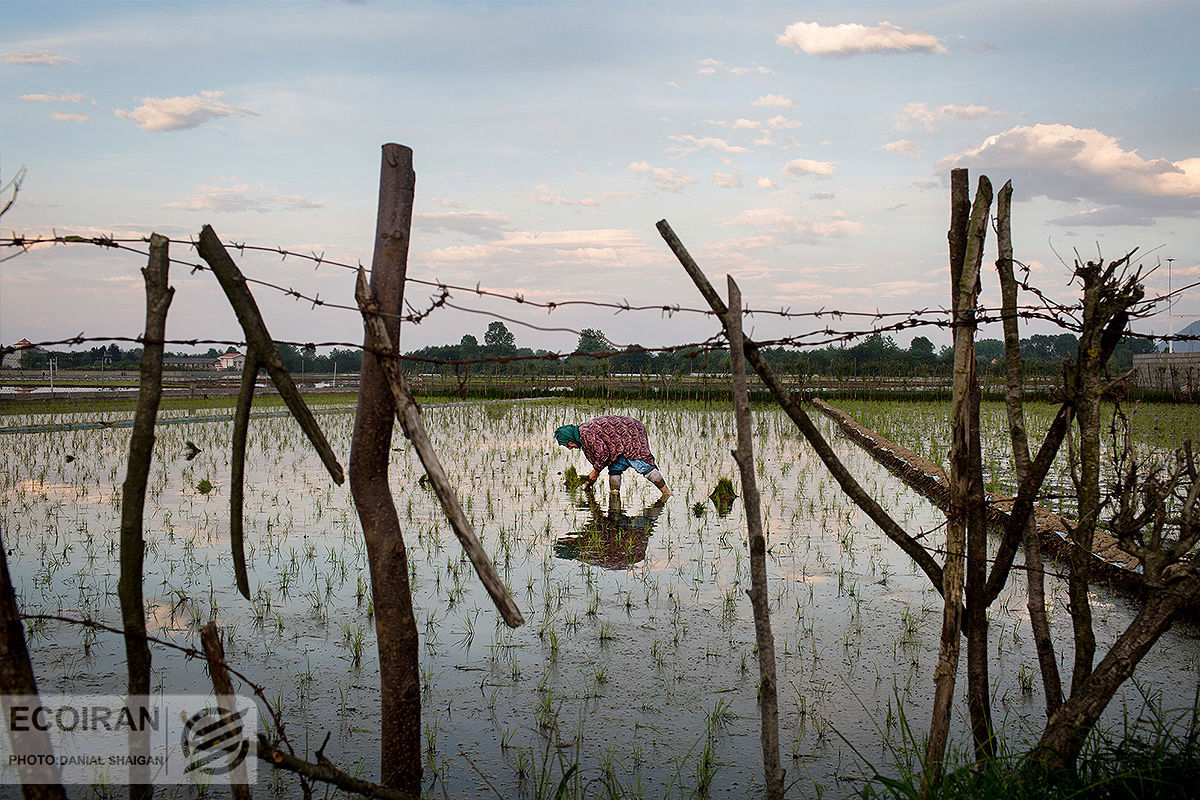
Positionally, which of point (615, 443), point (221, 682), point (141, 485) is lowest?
point (221, 682)

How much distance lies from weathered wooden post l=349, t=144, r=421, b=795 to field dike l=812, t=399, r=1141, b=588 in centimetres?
178

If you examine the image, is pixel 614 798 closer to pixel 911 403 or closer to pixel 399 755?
pixel 399 755

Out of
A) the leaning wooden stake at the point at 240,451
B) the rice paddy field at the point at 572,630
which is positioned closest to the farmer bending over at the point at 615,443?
the rice paddy field at the point at 572,630

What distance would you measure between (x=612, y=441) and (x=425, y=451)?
21.3ft

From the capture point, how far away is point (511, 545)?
22.4 feet

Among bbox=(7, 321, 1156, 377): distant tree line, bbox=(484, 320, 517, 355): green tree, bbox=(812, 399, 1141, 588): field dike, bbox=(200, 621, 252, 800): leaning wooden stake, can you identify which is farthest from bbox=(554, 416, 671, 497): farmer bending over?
bbox=(484, 320, 517, 355): green tree

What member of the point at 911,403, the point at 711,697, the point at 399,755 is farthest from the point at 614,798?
→ the point at 911,403

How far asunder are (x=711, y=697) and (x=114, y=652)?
3.03 metres

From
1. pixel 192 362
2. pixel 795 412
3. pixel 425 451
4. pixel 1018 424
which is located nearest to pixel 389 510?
pixel 425 451

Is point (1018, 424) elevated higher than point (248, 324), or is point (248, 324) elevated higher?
point (248, 324)

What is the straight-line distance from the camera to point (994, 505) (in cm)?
727

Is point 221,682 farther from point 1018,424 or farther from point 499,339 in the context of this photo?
point 499,339

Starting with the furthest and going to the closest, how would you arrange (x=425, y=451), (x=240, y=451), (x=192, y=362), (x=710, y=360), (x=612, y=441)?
(x=192, y=362) → (x=710, y=360) → (x=612, y=441) → (x=240, y=451) → (x=425, y=451)

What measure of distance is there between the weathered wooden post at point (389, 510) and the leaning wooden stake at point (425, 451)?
6 centimetres
